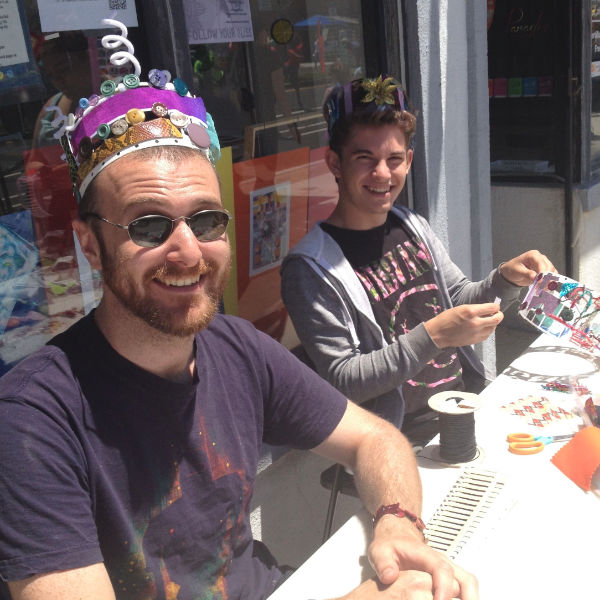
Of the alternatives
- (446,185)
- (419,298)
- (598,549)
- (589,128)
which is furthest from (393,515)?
(589,128)

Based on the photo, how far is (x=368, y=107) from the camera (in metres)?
2.70

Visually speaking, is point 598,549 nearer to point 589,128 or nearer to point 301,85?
point 301,85

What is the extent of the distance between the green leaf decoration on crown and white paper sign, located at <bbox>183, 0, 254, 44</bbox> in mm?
561

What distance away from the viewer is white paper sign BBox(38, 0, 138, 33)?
225 centimetres

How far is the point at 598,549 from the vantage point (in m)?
1.61

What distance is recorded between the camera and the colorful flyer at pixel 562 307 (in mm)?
2332

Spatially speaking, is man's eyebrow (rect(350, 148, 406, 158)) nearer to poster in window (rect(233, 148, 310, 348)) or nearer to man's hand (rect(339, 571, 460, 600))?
poster in window (rect(233, 148, 310, 348))

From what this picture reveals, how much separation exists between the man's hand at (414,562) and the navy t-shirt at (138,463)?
0.37 m

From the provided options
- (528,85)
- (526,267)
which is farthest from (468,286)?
(528,85)

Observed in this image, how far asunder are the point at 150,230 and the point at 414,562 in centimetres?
88

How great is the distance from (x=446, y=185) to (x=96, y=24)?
2.14m

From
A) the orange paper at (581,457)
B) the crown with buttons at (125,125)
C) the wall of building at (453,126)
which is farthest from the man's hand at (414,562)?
the wall of building at (453,126)

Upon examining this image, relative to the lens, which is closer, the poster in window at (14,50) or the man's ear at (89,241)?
the man's ear at (89,241)

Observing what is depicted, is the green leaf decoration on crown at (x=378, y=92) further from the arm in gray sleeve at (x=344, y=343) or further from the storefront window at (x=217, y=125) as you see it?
the arm in gray sleeve at (x=344, y=343)
